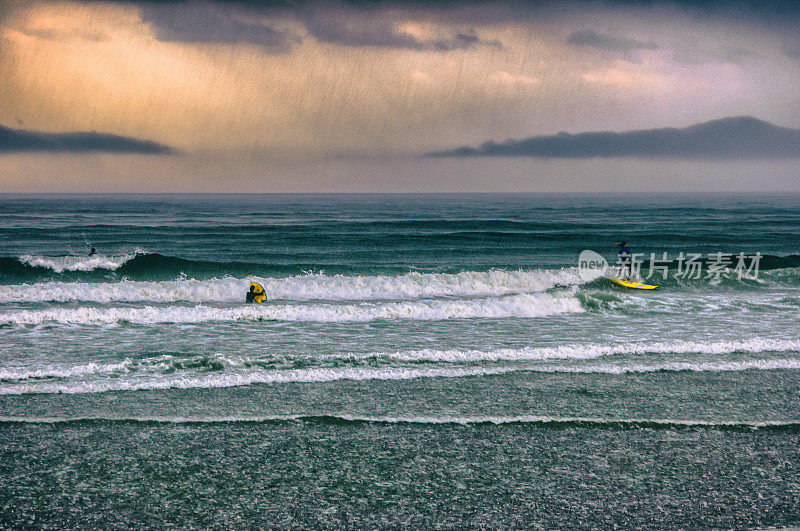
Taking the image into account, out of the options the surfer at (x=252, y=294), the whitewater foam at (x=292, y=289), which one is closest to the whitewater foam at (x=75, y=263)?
the whitewater foam at (x=292, y=289)

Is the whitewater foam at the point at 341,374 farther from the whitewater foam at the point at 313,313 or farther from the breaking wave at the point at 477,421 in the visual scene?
the whitewater foam at the point at 313,313

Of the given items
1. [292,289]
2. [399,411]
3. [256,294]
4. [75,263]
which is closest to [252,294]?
[256,294]

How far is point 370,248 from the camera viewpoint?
27.9 meters

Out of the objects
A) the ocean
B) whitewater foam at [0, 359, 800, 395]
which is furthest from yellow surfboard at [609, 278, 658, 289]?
whitewater foam at [0, 359, 800, 395]
